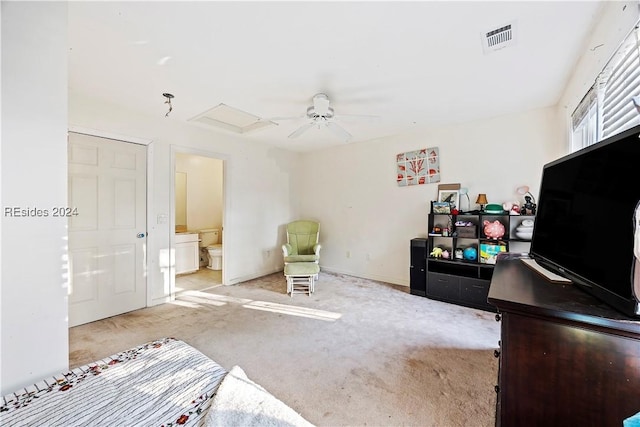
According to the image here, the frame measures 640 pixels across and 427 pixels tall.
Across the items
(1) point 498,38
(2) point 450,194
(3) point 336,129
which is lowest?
(2) point 450,194

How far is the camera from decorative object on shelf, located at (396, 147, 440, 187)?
3756mm

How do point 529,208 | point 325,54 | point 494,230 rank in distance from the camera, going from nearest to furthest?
point 325,54, point 529,208, point 494,230

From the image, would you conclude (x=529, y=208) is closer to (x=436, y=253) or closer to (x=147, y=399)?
(x=436, y=253)

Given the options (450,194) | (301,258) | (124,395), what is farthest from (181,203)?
(450,194)

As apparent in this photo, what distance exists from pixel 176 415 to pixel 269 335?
1.63m

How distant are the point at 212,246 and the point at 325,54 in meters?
4.32

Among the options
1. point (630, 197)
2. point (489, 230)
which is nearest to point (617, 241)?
point (630, 197)

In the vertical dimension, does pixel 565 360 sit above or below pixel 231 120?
below

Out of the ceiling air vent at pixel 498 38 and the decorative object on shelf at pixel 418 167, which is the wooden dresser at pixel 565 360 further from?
the decorative object on shelf at pixel 418 167

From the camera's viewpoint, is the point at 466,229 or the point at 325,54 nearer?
the point at 325,54

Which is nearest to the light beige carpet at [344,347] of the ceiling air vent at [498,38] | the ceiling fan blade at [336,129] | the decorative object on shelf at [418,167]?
the decorative object on shelf at [418,167]

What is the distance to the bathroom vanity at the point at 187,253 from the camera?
458 cm

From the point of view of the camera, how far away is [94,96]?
2.71 m

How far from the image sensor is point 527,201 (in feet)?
9.98
